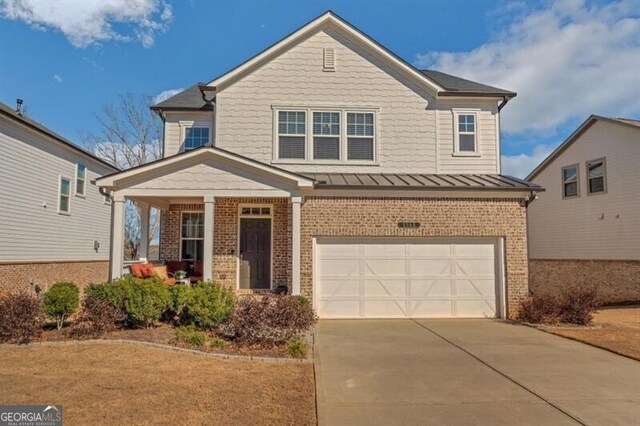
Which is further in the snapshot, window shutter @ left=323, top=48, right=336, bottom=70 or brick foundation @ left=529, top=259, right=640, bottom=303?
brick foundation @ left=529, top=259, right=640, bottom=303

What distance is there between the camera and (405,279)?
42.4 ft

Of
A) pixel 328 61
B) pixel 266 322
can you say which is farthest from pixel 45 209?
pixel 266 322

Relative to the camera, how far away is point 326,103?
14.4m

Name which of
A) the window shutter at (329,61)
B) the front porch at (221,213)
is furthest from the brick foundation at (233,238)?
the window shutter at (329,61)

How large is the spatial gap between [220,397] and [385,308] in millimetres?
7765

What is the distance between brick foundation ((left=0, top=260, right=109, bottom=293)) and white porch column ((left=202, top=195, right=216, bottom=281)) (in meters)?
7.15

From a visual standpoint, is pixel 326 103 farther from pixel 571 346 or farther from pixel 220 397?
pixel 220 397

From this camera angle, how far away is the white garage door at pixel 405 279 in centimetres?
1277

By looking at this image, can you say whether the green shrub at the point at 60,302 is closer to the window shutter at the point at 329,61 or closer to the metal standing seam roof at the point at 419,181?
the metal standing seam roof at the point at 419,181

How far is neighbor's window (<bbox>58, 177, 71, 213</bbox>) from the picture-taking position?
18422 millimetres

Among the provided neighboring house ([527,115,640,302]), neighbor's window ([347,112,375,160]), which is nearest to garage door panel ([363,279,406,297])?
neighbor's window ([347,112,375,160])

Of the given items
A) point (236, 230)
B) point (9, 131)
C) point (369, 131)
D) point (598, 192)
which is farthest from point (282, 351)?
point (598, 192)

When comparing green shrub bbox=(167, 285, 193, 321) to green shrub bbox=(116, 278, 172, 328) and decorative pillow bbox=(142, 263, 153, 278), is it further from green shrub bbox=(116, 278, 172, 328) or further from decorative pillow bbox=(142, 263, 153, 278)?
decorative pillow bbox=(142, 263, 153, 278)

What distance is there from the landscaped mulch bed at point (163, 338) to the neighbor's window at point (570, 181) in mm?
18009
